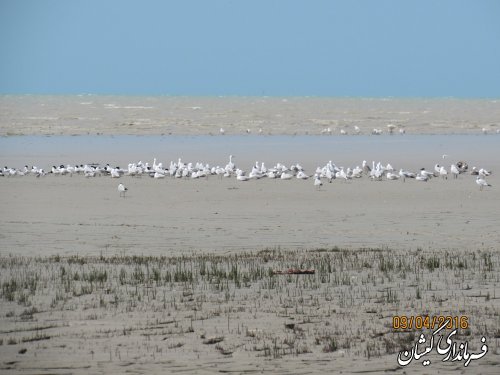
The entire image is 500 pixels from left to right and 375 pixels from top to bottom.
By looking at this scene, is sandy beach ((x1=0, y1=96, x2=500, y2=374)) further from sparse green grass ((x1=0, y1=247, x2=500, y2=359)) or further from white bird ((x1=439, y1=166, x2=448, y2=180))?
white bird ((x1=439, y1=166, x2=448, y2=180))

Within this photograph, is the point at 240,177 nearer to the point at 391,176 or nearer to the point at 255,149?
the point at 391,176

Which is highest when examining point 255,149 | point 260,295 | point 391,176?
point 255,149

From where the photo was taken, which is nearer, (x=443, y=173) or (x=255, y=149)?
(x=443, y=173)

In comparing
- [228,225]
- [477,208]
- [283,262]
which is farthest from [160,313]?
Answer: [477,208]

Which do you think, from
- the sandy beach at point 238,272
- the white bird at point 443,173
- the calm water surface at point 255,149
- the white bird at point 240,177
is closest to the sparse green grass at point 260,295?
the sandy beach at point 238,272

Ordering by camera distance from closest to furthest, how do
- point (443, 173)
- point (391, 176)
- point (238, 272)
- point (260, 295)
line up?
point (260, 295) < point (238, 272) < point (391, 176) < point (443, 173)

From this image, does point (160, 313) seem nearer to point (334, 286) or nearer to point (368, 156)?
point (334, 286)

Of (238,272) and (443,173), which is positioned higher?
(443,173)

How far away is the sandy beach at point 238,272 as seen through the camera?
8867mm

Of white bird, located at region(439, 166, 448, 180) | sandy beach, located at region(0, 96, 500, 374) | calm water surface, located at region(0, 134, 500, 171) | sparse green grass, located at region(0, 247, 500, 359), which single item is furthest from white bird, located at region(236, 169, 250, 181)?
sparse green grass, located at region(0, 247, 500, 359)

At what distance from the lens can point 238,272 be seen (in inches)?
501

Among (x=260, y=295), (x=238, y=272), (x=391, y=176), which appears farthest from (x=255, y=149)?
(x=260, y=295)

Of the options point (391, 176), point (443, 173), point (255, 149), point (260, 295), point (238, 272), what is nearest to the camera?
point (260, 295)

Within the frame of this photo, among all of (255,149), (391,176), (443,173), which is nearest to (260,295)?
(391,176)
